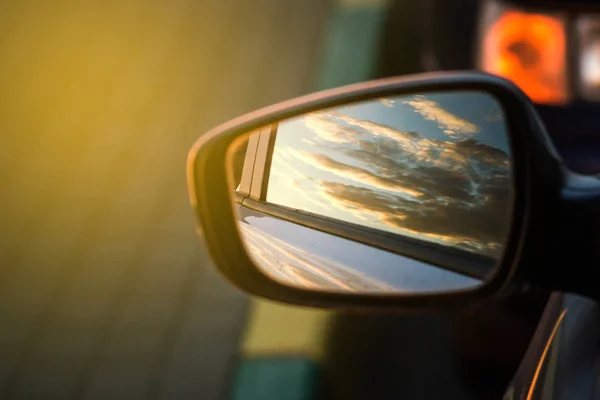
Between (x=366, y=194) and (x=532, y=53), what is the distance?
0.70 m

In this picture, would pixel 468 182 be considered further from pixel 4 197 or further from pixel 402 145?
pixel 4 197

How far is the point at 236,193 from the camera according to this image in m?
0.52

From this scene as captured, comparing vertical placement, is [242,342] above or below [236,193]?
below

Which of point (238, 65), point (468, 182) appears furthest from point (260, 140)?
point (238, 65)

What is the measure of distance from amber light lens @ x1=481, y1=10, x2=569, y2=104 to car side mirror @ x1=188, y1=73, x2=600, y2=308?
63cm

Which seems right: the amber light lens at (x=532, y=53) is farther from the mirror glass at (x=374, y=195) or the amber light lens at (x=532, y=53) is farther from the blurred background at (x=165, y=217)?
the mirror glass at (x=374, y=195)

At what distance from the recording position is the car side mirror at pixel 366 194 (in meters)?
0.45

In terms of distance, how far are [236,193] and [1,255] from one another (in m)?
1.06

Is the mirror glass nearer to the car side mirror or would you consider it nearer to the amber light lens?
the car side mirror

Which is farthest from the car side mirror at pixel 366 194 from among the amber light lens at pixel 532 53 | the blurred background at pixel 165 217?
the amber light lens at pixel 532 53

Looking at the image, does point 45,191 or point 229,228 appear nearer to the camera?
point 229,228

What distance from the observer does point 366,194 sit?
494 millimetres

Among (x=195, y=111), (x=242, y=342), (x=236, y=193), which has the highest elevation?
(x=195, y=111)

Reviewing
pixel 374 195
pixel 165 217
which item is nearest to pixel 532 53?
pixel 374 195
